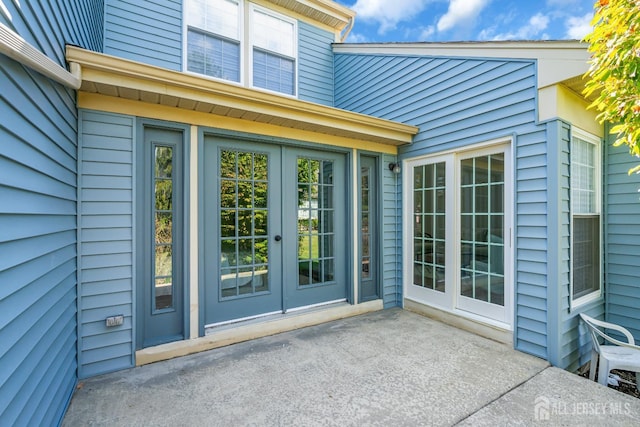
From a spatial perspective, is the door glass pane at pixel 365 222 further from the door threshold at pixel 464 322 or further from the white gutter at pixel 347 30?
the white gutter at pixel 347 30

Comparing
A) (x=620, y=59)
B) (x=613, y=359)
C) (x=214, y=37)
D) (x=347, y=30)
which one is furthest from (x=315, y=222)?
(x=347, y=30)

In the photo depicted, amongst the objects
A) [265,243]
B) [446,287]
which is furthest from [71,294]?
[446,287]

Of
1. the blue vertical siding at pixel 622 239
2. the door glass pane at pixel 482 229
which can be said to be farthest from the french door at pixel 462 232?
the blue vertical siding at pixel 622 239

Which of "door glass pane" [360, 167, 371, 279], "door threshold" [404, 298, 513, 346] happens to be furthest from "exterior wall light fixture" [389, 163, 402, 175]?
"door threshold" [404, 298, 513, 346]

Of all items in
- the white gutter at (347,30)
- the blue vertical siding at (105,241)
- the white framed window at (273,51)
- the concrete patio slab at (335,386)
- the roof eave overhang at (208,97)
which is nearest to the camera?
the concrete patio slab at (335,386)

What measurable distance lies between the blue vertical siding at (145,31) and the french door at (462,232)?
370cm

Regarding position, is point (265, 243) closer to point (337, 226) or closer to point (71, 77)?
point (337, 226)

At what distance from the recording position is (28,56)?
1.33m

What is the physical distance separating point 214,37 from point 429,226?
13.4ft

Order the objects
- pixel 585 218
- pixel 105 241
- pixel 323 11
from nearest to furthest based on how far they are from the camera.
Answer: pixel 105 241
pixel 585 218
pixel 323 11

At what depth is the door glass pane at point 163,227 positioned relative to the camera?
2797 mm

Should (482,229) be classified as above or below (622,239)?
above

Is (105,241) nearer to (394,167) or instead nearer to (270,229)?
(270,229)

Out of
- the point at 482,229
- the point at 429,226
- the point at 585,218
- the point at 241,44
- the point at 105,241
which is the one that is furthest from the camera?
the point at 241,44
